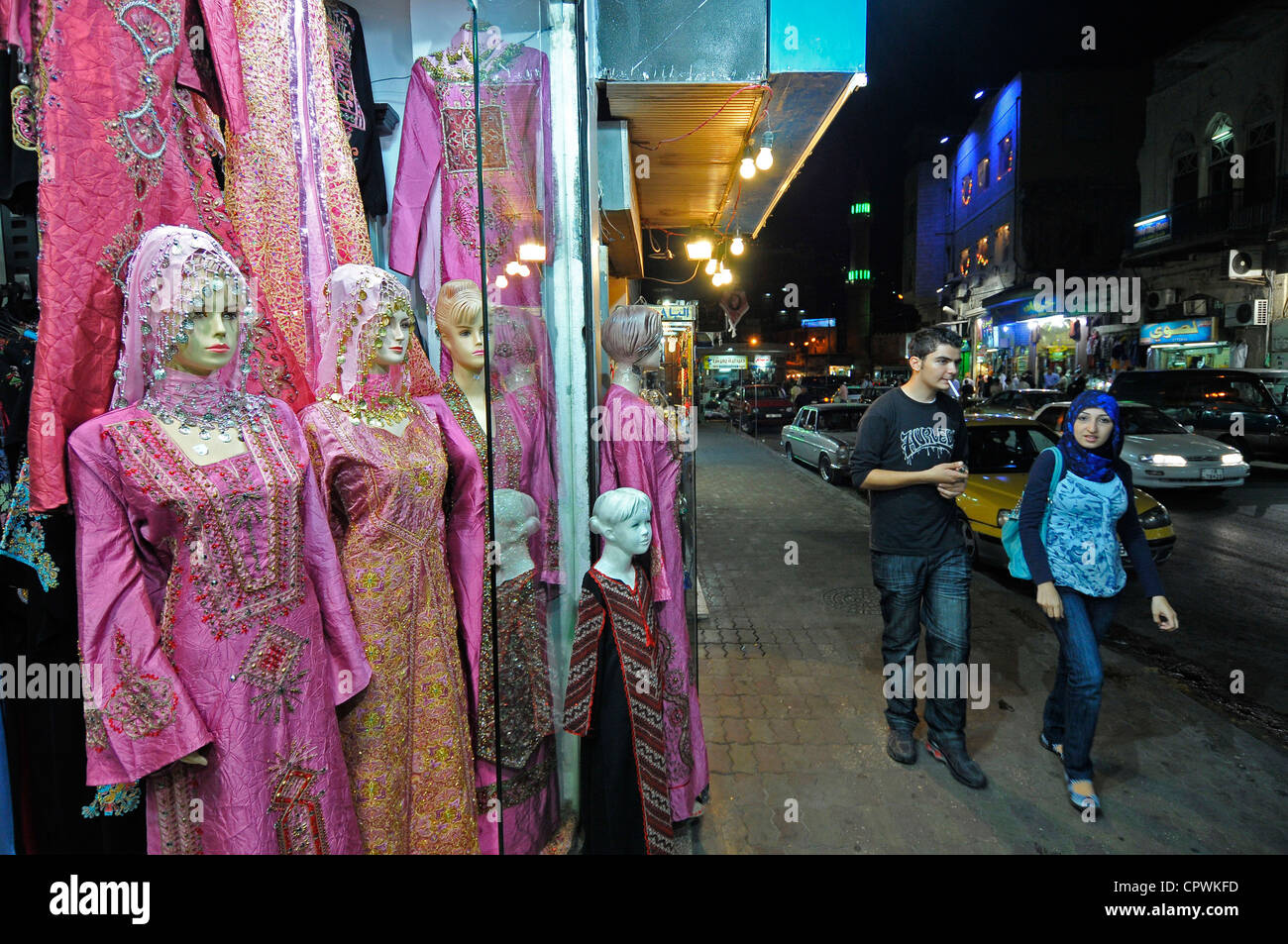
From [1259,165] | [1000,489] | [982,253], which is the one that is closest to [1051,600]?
[1000,489]

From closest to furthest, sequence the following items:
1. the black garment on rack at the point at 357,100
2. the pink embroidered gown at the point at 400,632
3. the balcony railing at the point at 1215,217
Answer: the pink embroidered gown at the point at 400,632, the black garment on rack at the point at 357,100, the balcony railing at the point at 1215,217

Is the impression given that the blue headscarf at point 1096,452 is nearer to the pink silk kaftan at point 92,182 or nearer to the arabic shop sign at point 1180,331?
the pink silk kaftan at point 92,182

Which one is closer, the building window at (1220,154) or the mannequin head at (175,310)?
the mannequin head at (175,310)

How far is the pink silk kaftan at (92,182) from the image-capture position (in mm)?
1520

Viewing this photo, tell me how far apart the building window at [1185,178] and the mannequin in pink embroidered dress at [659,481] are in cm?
2284

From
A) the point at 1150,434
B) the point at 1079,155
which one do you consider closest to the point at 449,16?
the point at 1150,434

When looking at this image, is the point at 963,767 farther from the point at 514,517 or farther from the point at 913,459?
the point at 514,517

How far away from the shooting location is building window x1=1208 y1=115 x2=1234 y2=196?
55.3 feet

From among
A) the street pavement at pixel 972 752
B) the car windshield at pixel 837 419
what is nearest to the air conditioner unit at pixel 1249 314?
the car windshield at pixel 837 419

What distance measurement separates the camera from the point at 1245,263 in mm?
16047

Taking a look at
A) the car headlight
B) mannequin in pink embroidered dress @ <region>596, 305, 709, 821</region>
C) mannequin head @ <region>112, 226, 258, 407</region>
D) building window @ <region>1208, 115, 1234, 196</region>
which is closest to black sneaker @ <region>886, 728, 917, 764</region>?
mannequin in pink embroidered dress @ <region>596, 305, 709, 821</region>

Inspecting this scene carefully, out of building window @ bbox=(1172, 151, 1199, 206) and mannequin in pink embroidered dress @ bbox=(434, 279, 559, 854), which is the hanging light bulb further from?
building window @ bbox=(1172, 151, 1199, 206)

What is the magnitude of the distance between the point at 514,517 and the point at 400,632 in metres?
0.49
